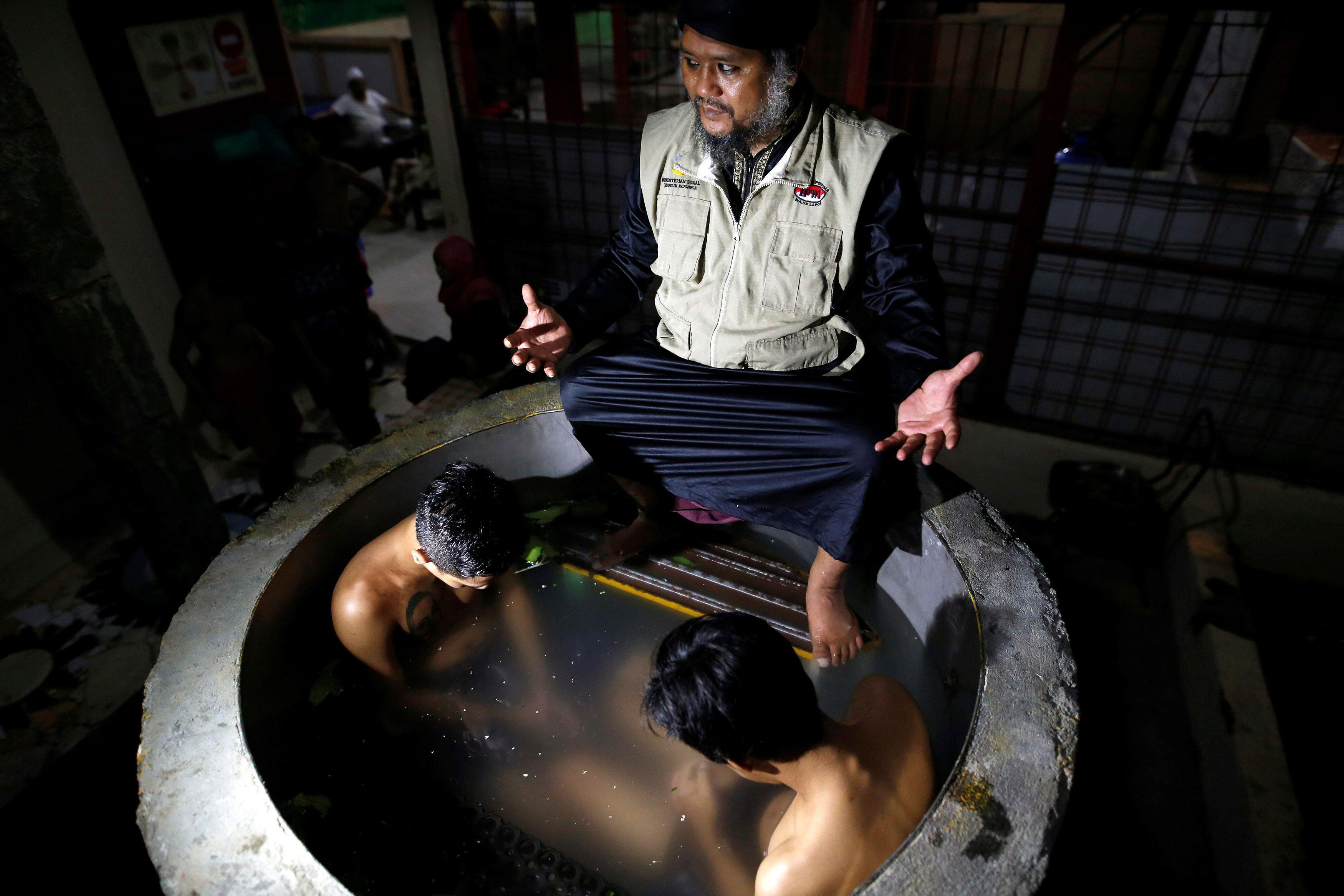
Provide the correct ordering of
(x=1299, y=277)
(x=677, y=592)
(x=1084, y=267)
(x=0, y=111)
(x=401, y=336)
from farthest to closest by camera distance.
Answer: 1. (x=401, y=336)
2. (x=1084, y=267)
3. (x=1299, y=277)
4. (x=677, y=592)
5. (x=0, y=111)

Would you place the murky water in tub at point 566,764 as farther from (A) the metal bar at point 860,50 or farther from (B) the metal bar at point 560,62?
(B) the metal bar at point 560,62

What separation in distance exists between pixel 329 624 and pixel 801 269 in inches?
84.6

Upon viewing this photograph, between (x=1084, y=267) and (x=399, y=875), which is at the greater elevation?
(x=1084, y=267)

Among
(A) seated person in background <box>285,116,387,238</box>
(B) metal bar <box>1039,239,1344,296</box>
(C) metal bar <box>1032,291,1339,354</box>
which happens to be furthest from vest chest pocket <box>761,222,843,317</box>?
(A) seated person in background <box>285,116,387,238</box>

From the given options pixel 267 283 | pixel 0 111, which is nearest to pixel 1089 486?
pixel 267 283

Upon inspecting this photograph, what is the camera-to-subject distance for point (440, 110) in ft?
17.8

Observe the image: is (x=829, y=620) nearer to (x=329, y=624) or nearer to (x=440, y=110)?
(x=329, y=624)

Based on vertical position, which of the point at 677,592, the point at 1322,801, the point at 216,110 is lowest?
the point at 1322,801

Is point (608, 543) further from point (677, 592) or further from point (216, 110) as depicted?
point (216, 110)

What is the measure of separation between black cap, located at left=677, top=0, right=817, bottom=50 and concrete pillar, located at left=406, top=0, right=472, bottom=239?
3503 millimetres

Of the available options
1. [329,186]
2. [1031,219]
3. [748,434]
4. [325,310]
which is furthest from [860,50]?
[329,186]

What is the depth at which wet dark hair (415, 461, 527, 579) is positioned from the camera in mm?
2477

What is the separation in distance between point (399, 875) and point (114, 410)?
2.28 m

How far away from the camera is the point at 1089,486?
4.54m
